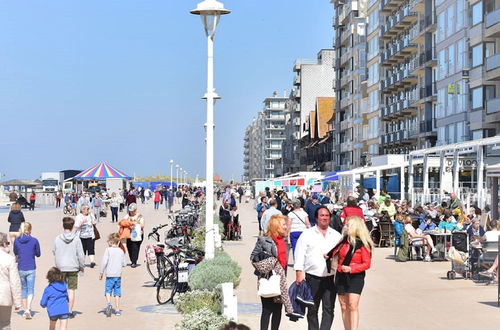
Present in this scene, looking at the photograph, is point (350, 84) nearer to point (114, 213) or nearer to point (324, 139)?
point (324, 139)

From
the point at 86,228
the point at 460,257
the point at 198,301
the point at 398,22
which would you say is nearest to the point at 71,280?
the point at 198,301

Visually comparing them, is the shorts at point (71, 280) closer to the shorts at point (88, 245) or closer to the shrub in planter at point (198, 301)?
the shrub in planter at point (198, 301)

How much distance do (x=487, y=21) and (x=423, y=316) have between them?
108ft

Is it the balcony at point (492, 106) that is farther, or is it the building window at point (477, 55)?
the building window at point (477, 55)

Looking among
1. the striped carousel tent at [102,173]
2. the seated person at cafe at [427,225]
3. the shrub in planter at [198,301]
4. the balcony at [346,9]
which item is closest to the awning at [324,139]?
the balcony at [346,9]

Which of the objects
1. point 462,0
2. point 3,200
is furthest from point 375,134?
point 3,200

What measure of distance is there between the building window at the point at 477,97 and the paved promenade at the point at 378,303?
2548 centimetres

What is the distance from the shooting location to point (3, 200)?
8925 cm

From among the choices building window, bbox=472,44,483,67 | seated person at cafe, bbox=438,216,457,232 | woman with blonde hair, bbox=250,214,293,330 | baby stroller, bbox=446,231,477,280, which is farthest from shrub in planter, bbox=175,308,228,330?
building window, bbox=472,44,483,67

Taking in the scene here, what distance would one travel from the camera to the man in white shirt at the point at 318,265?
10391 mm

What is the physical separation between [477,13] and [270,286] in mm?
38559

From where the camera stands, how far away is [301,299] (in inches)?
392

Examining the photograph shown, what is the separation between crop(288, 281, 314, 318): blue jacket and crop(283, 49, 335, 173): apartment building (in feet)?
380

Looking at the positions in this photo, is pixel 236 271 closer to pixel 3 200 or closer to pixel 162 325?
pixel 162 325
